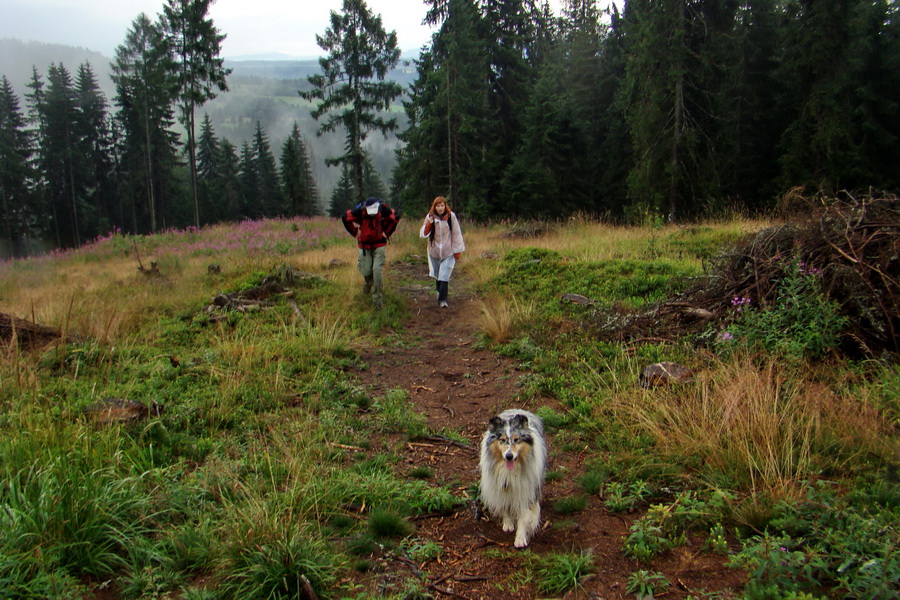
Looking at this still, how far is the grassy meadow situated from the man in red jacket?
174 cm

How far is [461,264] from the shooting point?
14.5 m

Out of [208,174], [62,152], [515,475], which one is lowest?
[515,475]

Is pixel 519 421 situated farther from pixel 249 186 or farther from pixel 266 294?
pixel 249 186

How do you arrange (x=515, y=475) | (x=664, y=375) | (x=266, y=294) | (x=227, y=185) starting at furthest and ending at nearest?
1. (x=227, y=185)
2. (x=266, y=294)
3. (x=664, y=375)
4. (x=515, y=475)

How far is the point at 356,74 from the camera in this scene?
28.3 metres

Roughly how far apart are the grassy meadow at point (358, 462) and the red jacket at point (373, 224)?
2217 millimetres

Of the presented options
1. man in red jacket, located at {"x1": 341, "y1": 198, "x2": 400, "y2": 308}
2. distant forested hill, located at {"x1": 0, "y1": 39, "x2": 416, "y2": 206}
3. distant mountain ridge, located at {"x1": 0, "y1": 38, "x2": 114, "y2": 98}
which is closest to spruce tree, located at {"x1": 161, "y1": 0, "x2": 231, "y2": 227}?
man in red jacket, located at {"x1": 341, "y1": 198, "x2": 400, "y2": 308}

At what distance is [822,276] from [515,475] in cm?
447

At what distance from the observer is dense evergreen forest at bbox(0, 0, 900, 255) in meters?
19.9

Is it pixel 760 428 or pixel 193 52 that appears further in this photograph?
pixel 193 52

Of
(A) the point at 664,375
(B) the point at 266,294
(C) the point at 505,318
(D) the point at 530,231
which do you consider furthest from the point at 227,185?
(A) the point at 664,375

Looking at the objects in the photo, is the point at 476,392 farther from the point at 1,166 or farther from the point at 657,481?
the point at 1,166

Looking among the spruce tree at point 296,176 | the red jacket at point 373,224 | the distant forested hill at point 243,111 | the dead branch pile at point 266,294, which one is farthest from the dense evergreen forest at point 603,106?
the distant forested hill at point 243,111

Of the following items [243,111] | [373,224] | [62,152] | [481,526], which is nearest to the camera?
[481,526]
